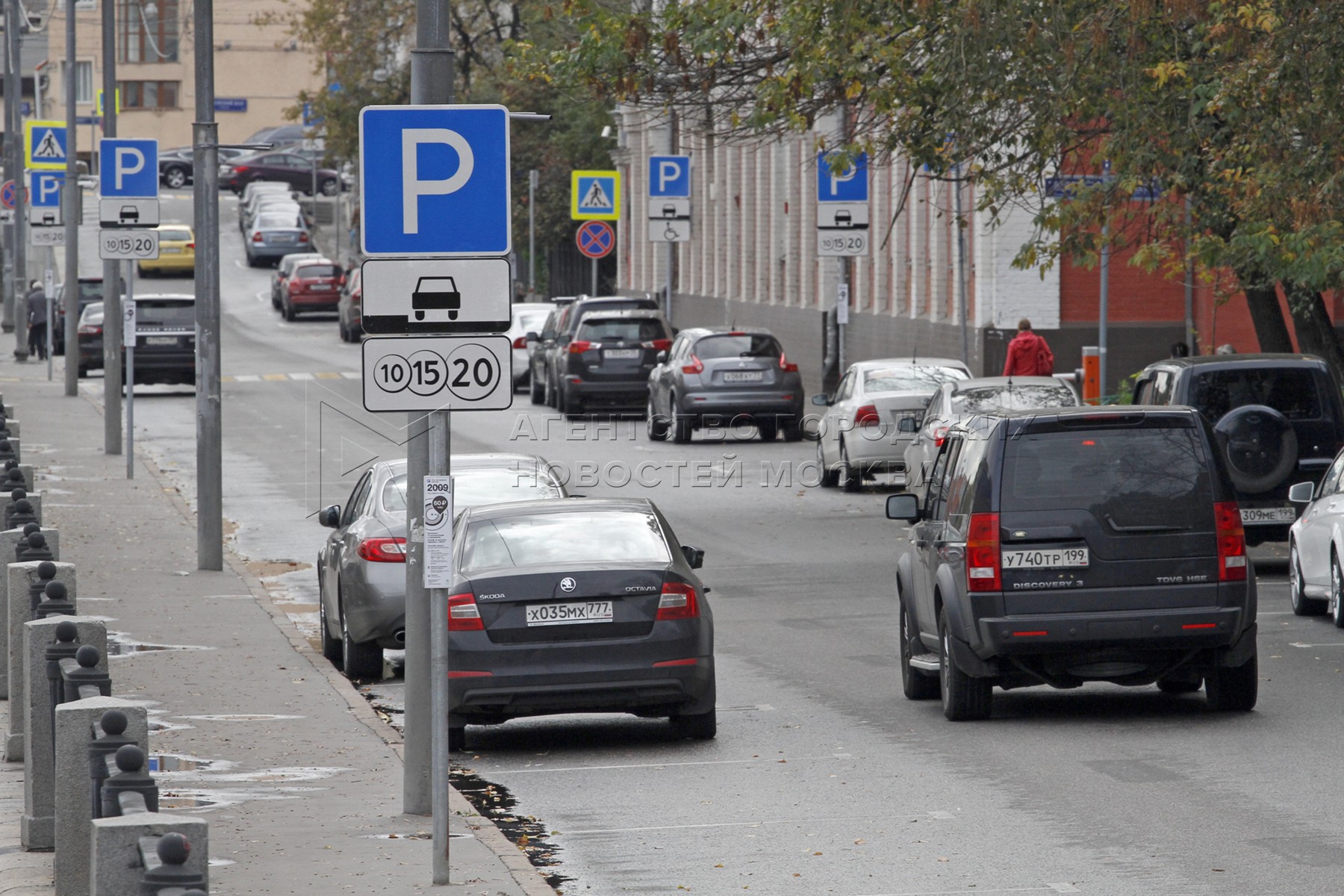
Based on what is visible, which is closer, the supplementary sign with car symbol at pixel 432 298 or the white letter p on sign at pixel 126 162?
the supplementary sign with car symbol at pixel 432 298

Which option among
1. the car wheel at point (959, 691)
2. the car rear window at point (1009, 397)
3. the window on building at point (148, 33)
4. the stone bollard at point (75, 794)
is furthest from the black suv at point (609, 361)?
the window on building at point (148, 33)

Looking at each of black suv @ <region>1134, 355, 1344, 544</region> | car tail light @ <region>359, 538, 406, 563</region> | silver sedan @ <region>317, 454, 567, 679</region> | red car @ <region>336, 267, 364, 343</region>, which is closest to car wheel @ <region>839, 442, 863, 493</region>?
black suv @ <region>1134, 355, 1344, 544</region>

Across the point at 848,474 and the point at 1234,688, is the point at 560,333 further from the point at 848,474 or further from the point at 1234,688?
the point at 1234,688

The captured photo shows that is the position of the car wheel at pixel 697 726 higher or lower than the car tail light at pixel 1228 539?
lower

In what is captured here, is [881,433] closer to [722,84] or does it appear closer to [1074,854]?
[722,84]

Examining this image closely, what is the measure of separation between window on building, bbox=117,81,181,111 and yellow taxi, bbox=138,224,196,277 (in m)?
52.1

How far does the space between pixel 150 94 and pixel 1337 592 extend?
11696 centimetres

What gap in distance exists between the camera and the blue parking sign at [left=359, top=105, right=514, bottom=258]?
27.3ft

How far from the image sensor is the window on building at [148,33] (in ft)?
393

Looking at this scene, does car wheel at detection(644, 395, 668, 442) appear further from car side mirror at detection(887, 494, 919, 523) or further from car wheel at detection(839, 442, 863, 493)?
car side mirror at detection(887, 494, 919, 523)

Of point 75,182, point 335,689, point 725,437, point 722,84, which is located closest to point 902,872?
point 335,689

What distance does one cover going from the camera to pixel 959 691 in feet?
39.3

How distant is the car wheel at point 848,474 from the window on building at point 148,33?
98444mm

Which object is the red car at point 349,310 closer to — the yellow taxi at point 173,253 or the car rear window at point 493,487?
the yellow taxi at point 173,253
